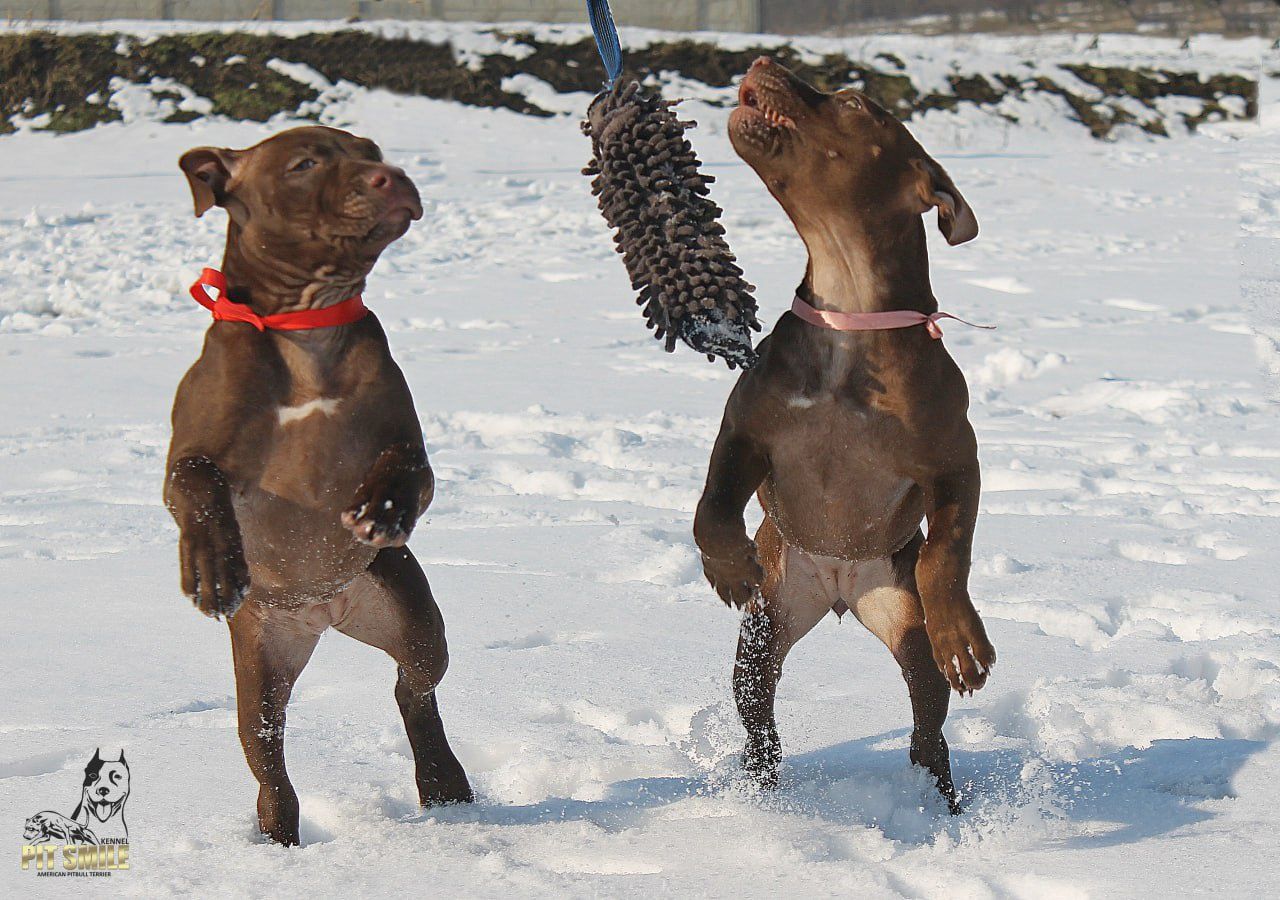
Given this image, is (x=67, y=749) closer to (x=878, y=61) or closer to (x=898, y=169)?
(x=898, y=169)

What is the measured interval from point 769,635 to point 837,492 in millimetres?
435

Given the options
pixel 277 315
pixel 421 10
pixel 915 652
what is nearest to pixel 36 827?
pixel 277 315

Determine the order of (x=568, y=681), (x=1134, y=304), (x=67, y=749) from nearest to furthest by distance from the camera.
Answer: (x=67, y=749) < (x=568, y=681) < (x=1134, y=304)

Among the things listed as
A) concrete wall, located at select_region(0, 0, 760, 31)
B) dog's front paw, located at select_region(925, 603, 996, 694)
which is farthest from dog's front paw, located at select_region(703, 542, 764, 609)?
concrete wall, located at select_region(0, 0, 760, 31)

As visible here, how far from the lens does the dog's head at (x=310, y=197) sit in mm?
2582

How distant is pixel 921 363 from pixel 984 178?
10656 millimetres

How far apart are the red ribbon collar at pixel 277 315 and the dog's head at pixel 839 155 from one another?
0.81 m

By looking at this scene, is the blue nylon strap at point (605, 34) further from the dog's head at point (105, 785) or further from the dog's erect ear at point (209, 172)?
the dog's head at point (105, 785)

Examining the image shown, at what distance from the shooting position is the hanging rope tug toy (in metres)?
2.85

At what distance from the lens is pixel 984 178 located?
42.6 feet

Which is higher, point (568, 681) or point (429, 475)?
point (429, 475)

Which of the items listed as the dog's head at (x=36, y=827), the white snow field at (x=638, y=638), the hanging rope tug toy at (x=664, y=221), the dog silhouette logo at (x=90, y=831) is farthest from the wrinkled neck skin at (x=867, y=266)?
the dog's head at (x=36, y=827)

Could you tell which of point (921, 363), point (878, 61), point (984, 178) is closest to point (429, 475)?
point (921, 363)

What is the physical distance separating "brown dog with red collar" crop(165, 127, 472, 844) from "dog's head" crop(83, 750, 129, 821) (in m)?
0.36
